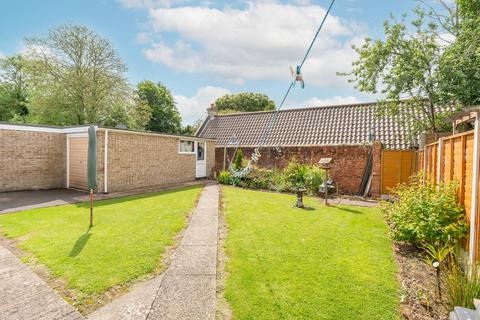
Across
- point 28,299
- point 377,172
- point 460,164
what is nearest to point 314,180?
point 377,172

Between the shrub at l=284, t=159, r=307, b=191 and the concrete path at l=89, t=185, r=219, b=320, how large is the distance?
794 cm

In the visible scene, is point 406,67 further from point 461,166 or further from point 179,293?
point 179,293

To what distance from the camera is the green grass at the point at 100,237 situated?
13.3 ft

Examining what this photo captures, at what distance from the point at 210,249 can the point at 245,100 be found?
40.2m

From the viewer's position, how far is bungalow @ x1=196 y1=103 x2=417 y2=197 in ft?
36.8

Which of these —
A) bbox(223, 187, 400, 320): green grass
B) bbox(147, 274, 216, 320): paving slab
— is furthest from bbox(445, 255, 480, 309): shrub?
bbox(147, 274, 216, 320): paving slab

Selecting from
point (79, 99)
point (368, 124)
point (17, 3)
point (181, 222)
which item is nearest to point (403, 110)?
point (368, 124)

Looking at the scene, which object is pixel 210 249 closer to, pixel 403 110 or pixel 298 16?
pixel 298 16

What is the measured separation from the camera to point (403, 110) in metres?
12.0

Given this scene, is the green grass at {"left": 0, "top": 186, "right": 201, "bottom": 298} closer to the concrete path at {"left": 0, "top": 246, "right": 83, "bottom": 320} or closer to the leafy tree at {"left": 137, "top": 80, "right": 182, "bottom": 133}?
the concrete path at {"left": 0, "top": 246, "right": 83, "bottom": 320}

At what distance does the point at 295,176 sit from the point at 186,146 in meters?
6.97

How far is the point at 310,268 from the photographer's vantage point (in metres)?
4.24

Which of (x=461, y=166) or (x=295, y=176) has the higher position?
(x=461, y=166)

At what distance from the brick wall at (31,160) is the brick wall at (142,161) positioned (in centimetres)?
348
